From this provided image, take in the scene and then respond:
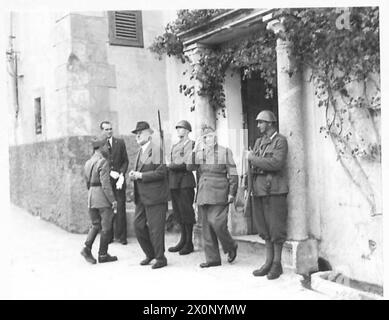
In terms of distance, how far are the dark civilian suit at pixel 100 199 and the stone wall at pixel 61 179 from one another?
0.40 metres

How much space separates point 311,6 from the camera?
156 inches

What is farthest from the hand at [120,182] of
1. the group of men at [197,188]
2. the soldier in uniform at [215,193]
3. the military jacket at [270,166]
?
the military jacket at [270,166]

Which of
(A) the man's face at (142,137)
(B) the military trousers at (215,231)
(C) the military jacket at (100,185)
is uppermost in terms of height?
(A) the man's face at (142,137)

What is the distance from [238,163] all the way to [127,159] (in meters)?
1.18

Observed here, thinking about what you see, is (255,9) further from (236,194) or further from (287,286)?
(287,286)

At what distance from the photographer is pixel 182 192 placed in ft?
16.8

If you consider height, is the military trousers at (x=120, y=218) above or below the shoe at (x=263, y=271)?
above

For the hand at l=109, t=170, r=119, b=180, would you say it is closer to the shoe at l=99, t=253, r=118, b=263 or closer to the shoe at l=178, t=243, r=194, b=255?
the shoe at l=99, t=253, r=118, b=263

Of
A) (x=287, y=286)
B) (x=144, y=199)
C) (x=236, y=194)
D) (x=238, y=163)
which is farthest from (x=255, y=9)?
(x=287, y=286)

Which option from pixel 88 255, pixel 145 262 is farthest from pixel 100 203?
pixel 145 262

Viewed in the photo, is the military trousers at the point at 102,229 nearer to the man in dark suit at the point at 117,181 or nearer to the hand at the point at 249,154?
the man in dark suit at the point at 117,181

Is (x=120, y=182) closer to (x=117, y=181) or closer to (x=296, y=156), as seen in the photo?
(x=117, y=181)

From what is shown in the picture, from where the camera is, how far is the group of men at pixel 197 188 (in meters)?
4.28

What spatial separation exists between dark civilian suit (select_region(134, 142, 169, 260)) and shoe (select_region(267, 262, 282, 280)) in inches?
40.1
